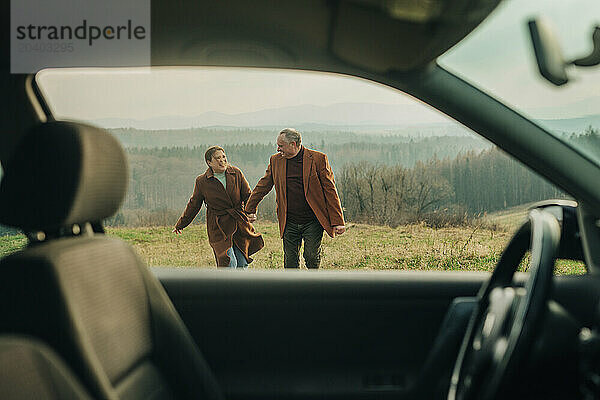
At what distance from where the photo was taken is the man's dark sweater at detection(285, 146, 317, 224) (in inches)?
169

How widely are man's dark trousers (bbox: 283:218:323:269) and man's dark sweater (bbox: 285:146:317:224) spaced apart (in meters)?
0.04

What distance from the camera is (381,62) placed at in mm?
1637

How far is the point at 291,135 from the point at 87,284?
3.24 metres

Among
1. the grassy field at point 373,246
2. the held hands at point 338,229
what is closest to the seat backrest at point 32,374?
the grassy field at point 373,246

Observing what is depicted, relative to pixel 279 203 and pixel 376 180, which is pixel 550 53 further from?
pixel 376 180

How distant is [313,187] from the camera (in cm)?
426

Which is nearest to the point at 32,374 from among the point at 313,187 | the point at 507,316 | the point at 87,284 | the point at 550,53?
the point at 87,284

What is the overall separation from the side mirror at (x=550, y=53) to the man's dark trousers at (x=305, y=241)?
3165 millimetres

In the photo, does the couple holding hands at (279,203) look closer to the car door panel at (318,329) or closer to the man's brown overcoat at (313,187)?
the man's brown overcoat at (313,187)

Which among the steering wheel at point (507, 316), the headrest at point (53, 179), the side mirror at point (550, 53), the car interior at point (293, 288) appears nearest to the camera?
the steering wheel at point (507, 316)

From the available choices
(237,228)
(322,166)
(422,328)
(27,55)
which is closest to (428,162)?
(322,166)

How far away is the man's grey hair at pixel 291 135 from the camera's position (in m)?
4.29

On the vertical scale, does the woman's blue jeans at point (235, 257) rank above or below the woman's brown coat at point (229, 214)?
below

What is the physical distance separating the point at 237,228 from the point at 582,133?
329 centimetres
